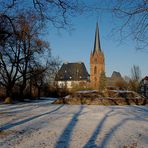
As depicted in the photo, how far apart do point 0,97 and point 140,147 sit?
30368 mm

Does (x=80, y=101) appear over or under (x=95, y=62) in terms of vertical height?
under

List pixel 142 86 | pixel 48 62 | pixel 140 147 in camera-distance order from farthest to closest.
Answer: pixel 142 86 < pixel 48 62 < pixel 140 147

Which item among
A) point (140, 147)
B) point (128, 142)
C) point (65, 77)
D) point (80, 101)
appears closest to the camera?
point (140, 147)

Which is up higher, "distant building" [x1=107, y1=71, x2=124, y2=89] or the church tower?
the church tower

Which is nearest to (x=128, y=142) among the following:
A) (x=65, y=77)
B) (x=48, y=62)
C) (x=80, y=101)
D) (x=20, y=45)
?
(x=80, y=101)

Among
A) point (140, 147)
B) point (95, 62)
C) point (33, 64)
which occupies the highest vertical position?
point (95, 62)

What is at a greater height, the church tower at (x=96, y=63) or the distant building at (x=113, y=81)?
the church tower at (x=96, y=63)

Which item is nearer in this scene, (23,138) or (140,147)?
(140,147)

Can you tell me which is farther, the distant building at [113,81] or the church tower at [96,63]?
the church tower at [96,63]

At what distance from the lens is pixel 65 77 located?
9794cm

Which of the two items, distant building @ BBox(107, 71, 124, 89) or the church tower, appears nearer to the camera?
distant building @ BBox(107, 71, 124, 89)

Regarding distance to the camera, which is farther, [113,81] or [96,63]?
[96,63]

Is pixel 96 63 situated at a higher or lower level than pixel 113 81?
higher

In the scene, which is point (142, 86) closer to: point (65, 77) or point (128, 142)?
point (65, 77)
